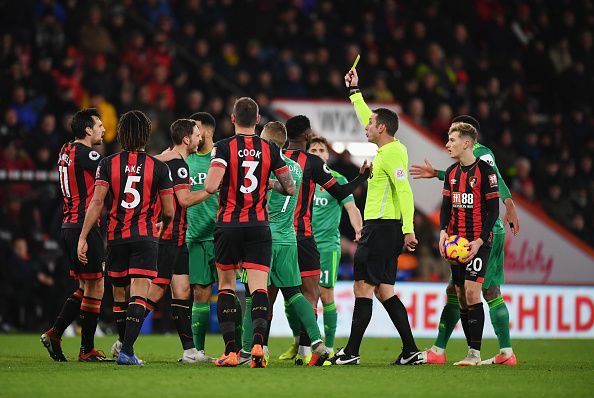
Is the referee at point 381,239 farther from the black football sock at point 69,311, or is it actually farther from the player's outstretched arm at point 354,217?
the black football sock at point 69,311

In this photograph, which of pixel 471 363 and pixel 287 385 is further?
pixel 471 363

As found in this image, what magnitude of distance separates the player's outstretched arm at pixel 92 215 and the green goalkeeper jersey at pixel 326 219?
2.71m

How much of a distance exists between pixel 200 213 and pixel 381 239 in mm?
1719

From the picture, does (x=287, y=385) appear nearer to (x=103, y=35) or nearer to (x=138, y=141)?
(x=138, y=141)

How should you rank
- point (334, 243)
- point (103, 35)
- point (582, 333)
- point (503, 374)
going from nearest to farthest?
point (503, 374), point (334, 243), point (582, 333), point (103, 35)

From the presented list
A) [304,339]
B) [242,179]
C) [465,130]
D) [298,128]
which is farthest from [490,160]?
[242,179]

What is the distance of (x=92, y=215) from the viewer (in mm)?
9148

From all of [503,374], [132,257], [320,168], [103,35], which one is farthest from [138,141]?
[103,35]

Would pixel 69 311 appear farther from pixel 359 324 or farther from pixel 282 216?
pixel 359 324

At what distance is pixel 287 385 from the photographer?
7.64 m

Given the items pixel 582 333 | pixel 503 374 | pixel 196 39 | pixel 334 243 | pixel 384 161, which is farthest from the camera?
pixel 196 39

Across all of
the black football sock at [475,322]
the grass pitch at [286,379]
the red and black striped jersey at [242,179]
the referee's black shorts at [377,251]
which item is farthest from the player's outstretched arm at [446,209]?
the red and black striped jersey at [242,179]

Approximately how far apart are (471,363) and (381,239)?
1.46 m

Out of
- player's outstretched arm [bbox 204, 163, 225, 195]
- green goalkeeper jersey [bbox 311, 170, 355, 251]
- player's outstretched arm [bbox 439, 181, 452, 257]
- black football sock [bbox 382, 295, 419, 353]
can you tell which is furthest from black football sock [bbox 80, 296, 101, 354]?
player's outstretched arm [bbox 439, 181, 452, 257]
